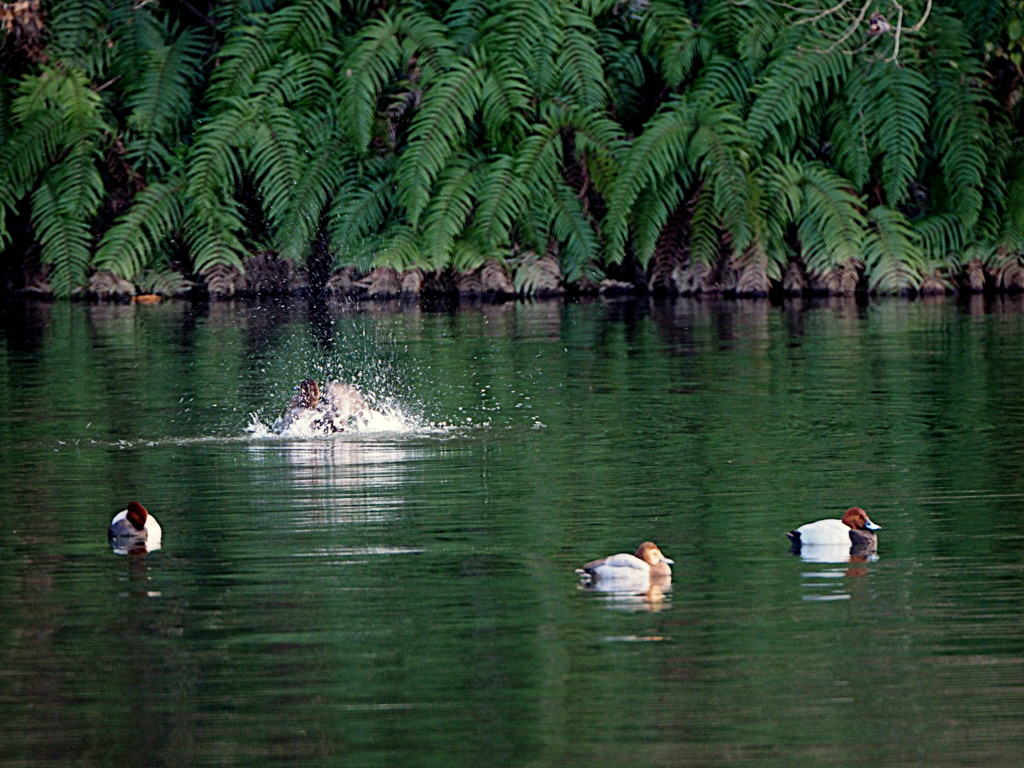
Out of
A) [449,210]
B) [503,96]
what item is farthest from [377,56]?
[449,210]

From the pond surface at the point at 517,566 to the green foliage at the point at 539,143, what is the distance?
6.68m

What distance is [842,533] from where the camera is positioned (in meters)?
8.60

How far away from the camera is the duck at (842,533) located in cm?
858

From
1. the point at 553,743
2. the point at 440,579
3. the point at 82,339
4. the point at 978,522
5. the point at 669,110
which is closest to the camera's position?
the point at 553,743

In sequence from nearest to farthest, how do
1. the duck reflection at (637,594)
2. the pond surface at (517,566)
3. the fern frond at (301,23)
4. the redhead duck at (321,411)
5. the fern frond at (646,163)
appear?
the pond surface at (517,566) < the duck reflection at (637,594) < the redhead duck at (321,411) < the fern frond at (646,163) < the fern frond at (301,23)

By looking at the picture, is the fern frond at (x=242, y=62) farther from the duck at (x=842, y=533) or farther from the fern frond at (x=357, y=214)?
the duck at (x=842, y=533)

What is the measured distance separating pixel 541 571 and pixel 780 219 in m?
15.4

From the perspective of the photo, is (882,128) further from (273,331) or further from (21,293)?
(21,293)

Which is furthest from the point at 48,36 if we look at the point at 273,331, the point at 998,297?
the point at 998,297

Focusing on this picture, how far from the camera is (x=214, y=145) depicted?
78.3 ft

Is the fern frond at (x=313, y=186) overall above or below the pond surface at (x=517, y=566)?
above

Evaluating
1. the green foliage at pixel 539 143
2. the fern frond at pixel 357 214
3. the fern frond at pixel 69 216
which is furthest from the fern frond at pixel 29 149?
the fern frond at pixel 357 214

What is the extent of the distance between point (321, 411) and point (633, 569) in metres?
5.72

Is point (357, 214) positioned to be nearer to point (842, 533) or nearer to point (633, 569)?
point (842, 533)
